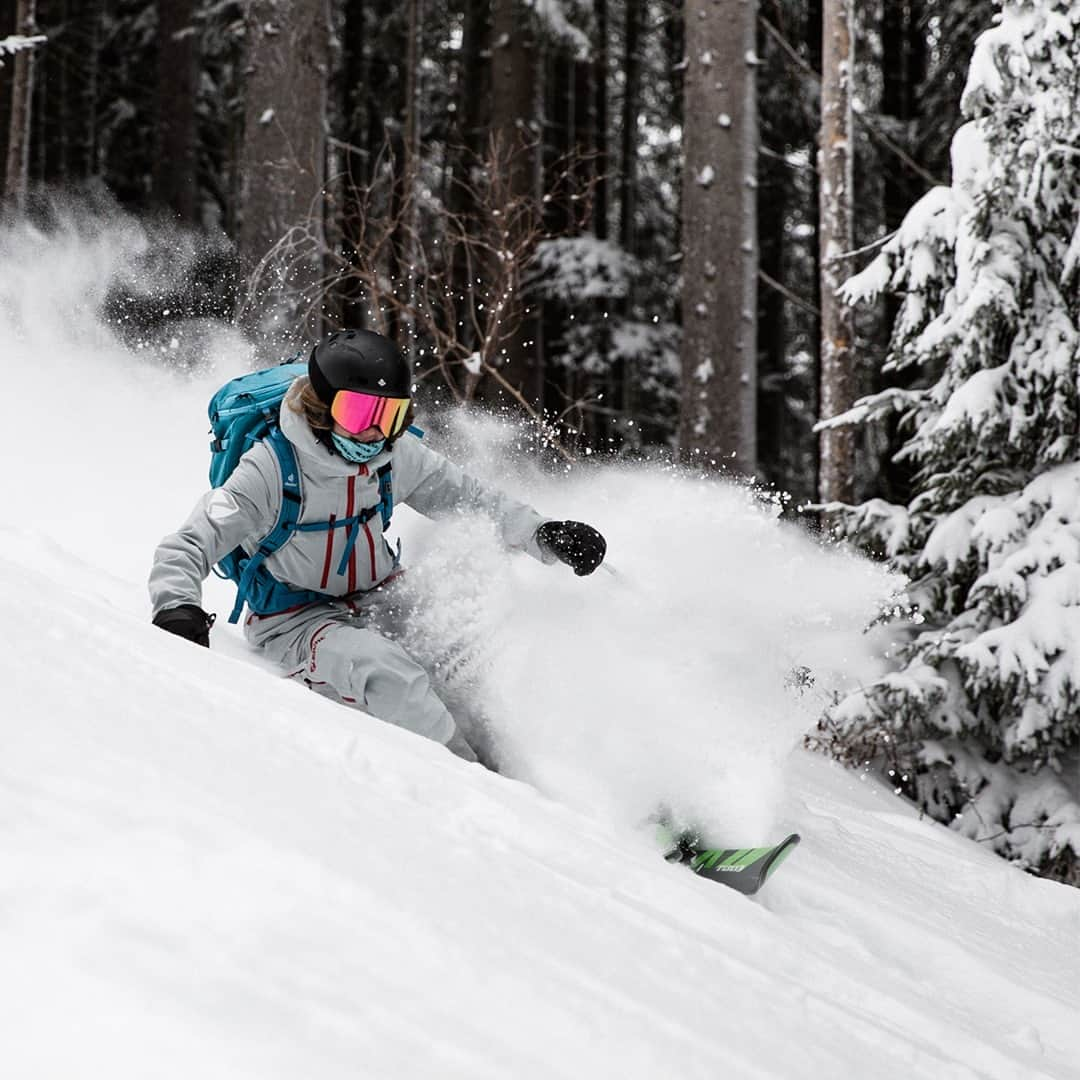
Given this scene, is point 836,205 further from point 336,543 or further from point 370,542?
point 336,543

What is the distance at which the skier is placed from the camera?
4023 millimetres

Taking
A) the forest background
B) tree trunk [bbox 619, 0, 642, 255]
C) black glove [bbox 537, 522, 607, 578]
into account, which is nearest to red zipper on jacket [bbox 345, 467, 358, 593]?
black glove [bbox 537, 522, 607, 578]

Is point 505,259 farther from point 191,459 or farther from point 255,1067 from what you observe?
point 255,1067

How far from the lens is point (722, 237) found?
914 centimetres

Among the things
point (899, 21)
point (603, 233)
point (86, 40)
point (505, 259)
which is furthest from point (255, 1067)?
point (86, 40)

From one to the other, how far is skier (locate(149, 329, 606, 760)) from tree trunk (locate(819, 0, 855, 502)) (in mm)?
4846

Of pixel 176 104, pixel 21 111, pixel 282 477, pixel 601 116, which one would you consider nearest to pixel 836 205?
pixel 282 477

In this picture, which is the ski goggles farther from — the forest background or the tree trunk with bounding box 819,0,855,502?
the tree trunk with bounding box 819,0,855,502

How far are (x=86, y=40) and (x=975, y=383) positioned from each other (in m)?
19.8

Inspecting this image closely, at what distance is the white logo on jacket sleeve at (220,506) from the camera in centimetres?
400

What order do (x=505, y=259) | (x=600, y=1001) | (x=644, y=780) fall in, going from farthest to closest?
(x=505, y=259) < (x=644, y=780) < (x=600, y=1001)

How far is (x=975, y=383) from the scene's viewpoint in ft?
20.7

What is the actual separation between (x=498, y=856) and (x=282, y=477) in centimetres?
203

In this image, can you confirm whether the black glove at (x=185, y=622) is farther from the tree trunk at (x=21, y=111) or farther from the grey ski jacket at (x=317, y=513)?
the tree trunk at (x=21, y=111)
